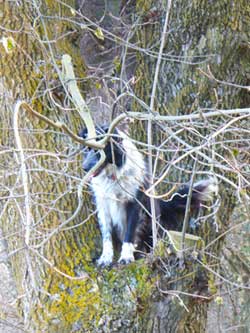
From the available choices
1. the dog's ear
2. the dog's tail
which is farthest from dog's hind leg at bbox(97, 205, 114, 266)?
the dog's ear

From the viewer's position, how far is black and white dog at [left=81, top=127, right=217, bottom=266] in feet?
15.3

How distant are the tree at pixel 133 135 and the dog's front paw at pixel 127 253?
0.60 ft

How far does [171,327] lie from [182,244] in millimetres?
682

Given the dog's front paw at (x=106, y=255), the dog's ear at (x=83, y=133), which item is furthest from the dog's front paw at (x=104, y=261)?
the dog's ear at (x=83, y=133)

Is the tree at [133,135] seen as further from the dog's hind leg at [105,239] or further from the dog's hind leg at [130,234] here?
the dog's hind leg at [130,234]

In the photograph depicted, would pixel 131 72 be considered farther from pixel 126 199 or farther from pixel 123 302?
pixel 123 302

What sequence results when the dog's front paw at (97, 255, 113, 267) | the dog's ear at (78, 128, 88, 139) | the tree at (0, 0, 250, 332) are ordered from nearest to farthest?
1. the tree at (0, 0, 250, 332)
2. the dog's front paw at (97, 255, 113, 267)
3. the dog's ear at (78, 128, 88, 139)

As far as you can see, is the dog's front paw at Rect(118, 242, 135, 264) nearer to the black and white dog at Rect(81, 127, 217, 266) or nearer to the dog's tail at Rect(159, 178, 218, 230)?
the black and white dog at Rect(81, 127, 217, 266)

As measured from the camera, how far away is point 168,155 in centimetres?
486

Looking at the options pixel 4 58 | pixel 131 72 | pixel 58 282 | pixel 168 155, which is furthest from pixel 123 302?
pixel 131 72

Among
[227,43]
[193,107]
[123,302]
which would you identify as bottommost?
[123,302]

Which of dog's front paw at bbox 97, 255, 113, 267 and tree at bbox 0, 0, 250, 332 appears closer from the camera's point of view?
tree at bbox 0, 0, 250, 332

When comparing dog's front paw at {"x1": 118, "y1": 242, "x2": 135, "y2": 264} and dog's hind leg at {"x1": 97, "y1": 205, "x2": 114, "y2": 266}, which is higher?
dog's hind leg at {"x1": 97, "y1": 205, "x2": 114, "y2": 266}

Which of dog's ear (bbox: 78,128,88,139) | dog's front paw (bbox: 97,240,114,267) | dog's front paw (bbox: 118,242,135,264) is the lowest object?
dog's front paw (bbox: 118,242,135,264)
